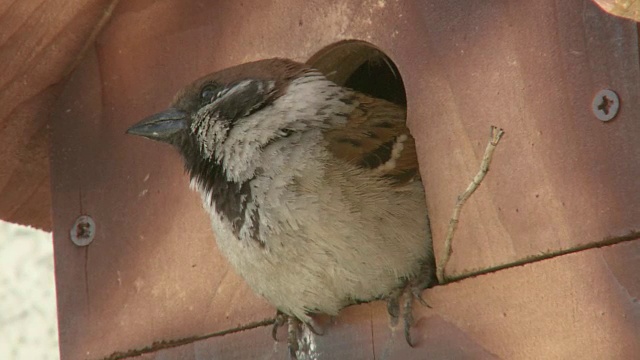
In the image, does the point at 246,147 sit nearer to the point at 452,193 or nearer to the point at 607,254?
the point at 452,193

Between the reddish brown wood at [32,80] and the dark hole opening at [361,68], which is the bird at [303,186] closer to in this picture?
the dark hole opening at [361,68]

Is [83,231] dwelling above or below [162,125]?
below

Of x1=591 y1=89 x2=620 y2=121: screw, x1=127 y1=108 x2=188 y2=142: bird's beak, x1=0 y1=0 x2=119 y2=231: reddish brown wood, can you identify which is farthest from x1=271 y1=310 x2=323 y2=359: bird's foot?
x1=0 y1=0 x2=119 y2=231: reddish brown wood

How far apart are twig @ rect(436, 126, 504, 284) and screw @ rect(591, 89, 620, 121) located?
204 millimetres

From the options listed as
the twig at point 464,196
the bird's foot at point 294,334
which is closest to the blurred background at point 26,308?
the bird's foot at point 294,334

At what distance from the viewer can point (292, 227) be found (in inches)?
115

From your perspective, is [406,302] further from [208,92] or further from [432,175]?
[208,92]

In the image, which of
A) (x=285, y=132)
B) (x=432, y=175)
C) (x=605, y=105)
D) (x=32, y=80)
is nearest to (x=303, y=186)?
(x=285, y=132)

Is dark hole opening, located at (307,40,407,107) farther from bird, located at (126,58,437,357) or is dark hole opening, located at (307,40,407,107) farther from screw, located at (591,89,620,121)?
screw, located at (591,89,620,121)

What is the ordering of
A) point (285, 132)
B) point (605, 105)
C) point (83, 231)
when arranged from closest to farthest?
point (605, 105) → point (285, 132) → point (83, 231)

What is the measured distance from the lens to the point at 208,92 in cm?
327

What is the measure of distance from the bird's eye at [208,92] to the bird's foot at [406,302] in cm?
71

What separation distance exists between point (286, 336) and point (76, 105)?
100cm

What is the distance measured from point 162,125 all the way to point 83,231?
20.4 inches
